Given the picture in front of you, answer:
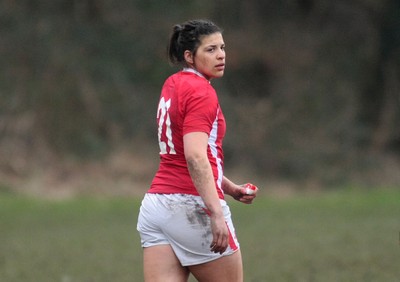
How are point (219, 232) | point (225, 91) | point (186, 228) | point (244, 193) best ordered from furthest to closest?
point (225, 91), point (244, 193), point (186, 228), point (219, 232)

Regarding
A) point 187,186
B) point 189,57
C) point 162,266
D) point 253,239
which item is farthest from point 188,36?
point 253,239

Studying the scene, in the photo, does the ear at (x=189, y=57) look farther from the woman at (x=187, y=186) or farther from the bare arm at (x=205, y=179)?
the bare arm at (x=205, y=179)

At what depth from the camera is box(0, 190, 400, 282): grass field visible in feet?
33.6

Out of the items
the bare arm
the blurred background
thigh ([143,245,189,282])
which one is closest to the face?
the bare arm

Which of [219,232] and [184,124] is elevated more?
[184,124]

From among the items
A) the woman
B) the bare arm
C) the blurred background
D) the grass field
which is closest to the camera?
the bare arm

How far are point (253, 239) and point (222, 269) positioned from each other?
32.0 ft

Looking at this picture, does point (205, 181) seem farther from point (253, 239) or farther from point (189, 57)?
point (253, 239)

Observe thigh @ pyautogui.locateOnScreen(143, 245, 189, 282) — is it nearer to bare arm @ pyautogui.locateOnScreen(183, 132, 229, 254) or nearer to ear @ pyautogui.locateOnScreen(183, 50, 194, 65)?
bare arm @ pyautogui.locateOnScreen(183, 132, 229, 254)

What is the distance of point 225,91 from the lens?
2984cm

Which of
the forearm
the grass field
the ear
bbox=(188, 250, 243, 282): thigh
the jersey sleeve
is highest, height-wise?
the ear

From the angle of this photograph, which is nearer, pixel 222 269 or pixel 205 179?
pixel 205 179

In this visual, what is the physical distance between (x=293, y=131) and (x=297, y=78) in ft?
6.71

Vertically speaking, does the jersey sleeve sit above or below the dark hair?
below
